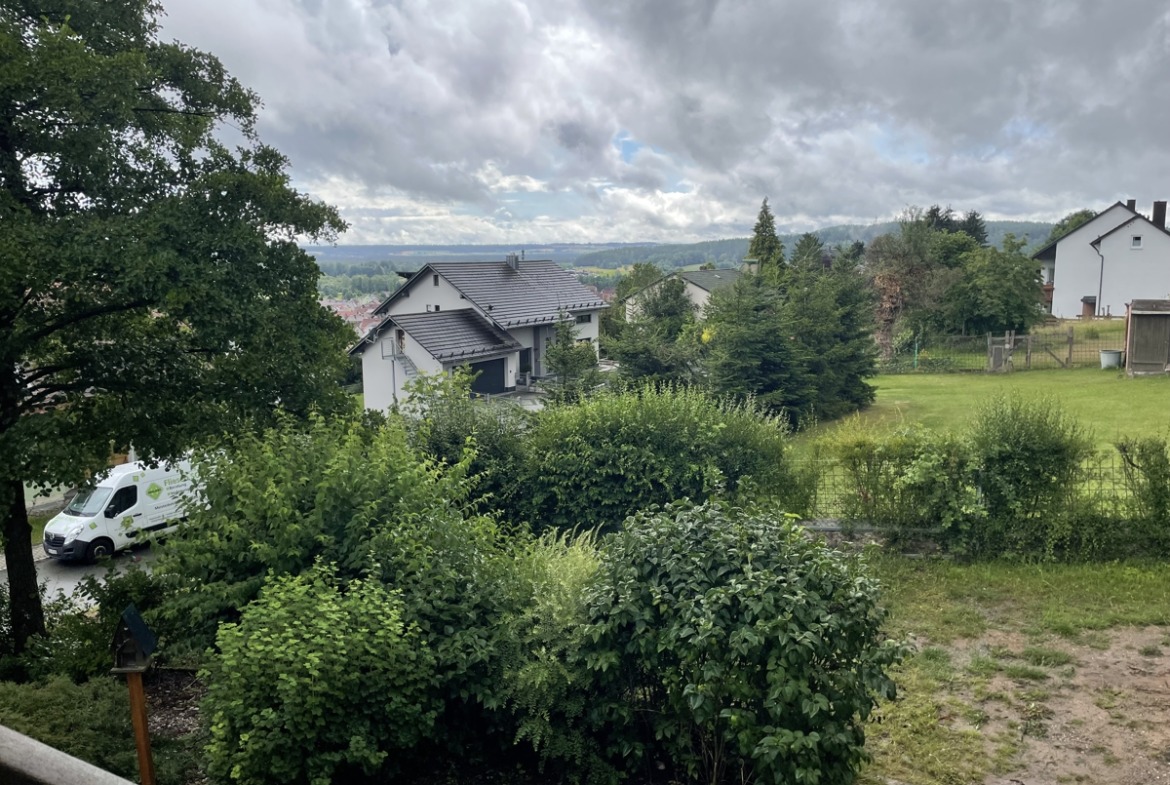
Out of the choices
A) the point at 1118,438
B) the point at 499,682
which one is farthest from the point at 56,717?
the point at 1118,438

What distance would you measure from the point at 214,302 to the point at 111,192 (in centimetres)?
143

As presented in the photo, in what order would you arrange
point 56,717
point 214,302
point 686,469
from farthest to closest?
point 686,469 → point 214,302 → point 56,717

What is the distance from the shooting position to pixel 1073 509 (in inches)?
392

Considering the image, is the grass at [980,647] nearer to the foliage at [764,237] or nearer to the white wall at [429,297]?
the white wall at [429,297]

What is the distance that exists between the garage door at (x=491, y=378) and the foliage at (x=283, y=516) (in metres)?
24.1

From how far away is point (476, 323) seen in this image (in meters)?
31.9

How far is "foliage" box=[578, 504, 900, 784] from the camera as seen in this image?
13.9 ft

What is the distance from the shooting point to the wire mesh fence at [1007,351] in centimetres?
2725

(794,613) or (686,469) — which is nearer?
(794,613)

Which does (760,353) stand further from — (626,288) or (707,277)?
(626,288)

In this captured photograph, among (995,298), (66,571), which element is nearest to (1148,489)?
(66,571)

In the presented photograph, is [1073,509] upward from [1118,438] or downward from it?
downward

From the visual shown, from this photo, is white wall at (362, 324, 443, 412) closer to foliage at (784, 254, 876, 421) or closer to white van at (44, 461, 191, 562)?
white van at (44, 461, 191, 562)

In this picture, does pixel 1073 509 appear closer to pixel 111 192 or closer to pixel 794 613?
pixel 794 613
